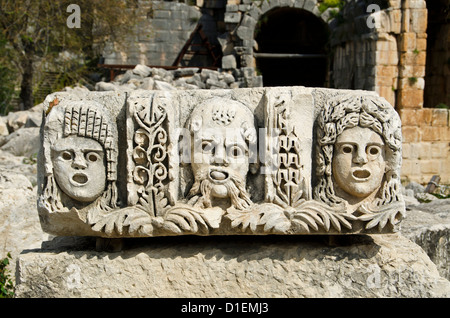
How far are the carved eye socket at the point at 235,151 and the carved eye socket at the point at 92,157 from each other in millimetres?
814

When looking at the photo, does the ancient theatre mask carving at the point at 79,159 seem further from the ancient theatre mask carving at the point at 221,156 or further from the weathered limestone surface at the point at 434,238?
the weathered limestone surface at the point at 434,238

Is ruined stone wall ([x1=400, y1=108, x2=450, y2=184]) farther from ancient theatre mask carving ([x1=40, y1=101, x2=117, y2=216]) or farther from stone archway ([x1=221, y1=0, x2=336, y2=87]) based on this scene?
ancient theatre mask carving ([x1=40, y1=101, x2=117, y2=216])

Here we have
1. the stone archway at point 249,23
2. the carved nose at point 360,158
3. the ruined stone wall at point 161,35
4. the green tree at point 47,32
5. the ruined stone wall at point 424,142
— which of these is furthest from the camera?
the ruined stone wall at point 161,35

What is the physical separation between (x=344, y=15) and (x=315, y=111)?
9.85 meters

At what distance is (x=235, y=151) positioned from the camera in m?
3.36

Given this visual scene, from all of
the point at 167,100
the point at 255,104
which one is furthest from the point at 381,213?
the point at 167,100

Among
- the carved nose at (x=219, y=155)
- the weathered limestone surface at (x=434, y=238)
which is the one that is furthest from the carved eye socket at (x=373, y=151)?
the weathered limestone surface at (x=434, y=238)

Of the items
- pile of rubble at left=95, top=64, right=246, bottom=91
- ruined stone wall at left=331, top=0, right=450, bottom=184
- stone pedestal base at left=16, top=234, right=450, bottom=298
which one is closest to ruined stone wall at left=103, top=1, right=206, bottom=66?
pile of rubble at left=95, top=64, right=246, bottom=91

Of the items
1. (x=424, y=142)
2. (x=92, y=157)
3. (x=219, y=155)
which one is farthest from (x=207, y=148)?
(x=424, y=142)

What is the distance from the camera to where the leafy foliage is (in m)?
4.00

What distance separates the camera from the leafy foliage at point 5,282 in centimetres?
400

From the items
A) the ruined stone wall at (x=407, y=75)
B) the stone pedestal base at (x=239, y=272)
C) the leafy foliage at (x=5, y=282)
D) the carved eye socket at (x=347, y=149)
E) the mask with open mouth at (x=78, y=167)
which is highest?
the ruined stone wall at (x=407, y=75)

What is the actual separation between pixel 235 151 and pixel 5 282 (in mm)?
2138
